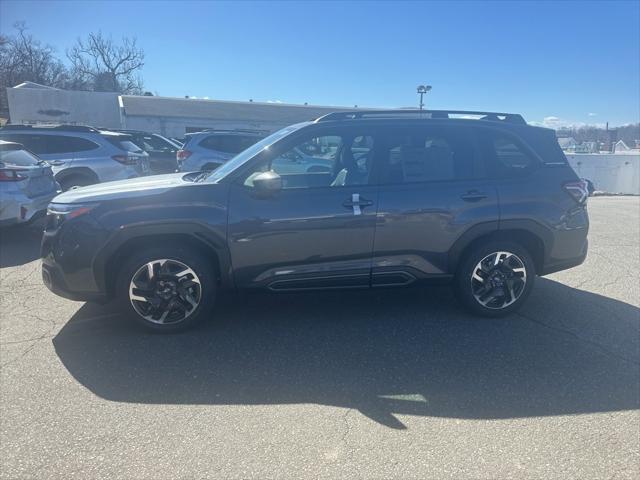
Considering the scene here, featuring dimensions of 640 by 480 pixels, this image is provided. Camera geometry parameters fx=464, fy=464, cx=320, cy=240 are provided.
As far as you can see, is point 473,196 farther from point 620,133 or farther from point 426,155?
point 620,133

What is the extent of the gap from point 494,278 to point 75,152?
908 cm

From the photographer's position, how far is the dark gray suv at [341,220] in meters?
3.88

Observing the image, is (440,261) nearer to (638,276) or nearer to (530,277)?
(530,277)

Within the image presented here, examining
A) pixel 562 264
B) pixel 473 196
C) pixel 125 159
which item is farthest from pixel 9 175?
pixel 562 264

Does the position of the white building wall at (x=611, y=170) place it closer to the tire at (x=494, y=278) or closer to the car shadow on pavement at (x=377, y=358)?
the tire at (x=494, y=278)

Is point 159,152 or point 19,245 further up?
point 159,152

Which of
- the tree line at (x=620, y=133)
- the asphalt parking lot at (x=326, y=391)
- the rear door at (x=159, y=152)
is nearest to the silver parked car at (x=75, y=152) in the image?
the asphalt parking lot at (x=326, y=391)

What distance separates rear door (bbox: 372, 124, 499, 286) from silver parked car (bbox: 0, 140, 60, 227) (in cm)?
575

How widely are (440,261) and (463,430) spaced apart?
1.78m

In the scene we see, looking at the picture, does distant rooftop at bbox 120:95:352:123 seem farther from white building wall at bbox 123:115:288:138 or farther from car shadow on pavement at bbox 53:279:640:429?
car shadow on pavement at bbox 53:279:640:429

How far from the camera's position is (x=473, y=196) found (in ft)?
14.0

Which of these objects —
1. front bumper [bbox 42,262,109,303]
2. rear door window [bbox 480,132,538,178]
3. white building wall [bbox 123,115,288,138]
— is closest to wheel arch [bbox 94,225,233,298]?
front bumper [bbox 42,262,109,303]

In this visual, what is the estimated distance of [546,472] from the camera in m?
2.49

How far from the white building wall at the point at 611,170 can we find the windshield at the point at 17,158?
19.9 meters
